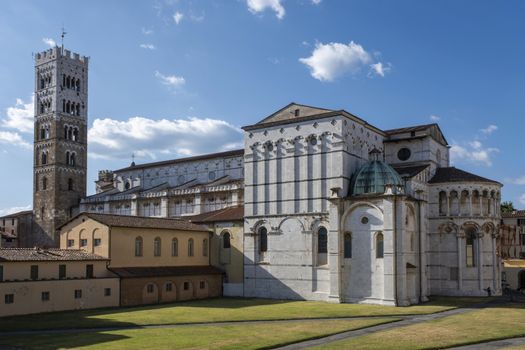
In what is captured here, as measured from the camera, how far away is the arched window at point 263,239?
194 ft

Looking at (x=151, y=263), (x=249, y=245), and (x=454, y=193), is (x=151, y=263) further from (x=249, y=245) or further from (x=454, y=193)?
(x=454, y=193)

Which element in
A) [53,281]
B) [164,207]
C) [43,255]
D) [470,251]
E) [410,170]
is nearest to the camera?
[53,281]

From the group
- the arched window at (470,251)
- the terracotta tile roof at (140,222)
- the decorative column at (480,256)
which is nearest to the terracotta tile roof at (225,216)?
the terracotta tile roof at (140,222)

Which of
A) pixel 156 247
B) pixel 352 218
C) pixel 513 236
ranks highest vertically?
pixel 352 218

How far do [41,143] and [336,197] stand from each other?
59.2m

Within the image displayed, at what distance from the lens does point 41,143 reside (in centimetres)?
9494

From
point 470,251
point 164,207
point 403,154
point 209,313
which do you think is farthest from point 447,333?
point 164,207

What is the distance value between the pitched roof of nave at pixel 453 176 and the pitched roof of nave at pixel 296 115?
7.89 metres

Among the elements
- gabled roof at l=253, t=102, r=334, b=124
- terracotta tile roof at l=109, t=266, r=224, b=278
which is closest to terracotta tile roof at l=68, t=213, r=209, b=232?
terracotta tile roof at l=109, t=266, r=224, b=278

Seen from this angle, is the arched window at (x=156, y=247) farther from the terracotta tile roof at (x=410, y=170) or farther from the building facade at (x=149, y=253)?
the terracotta tile roof at (x=410, y=170)

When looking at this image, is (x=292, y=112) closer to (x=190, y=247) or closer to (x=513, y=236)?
(x=190, y=247)

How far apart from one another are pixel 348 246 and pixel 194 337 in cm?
2451

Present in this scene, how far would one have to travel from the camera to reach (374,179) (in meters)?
53.2

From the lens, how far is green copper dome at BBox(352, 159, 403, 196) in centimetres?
5269
